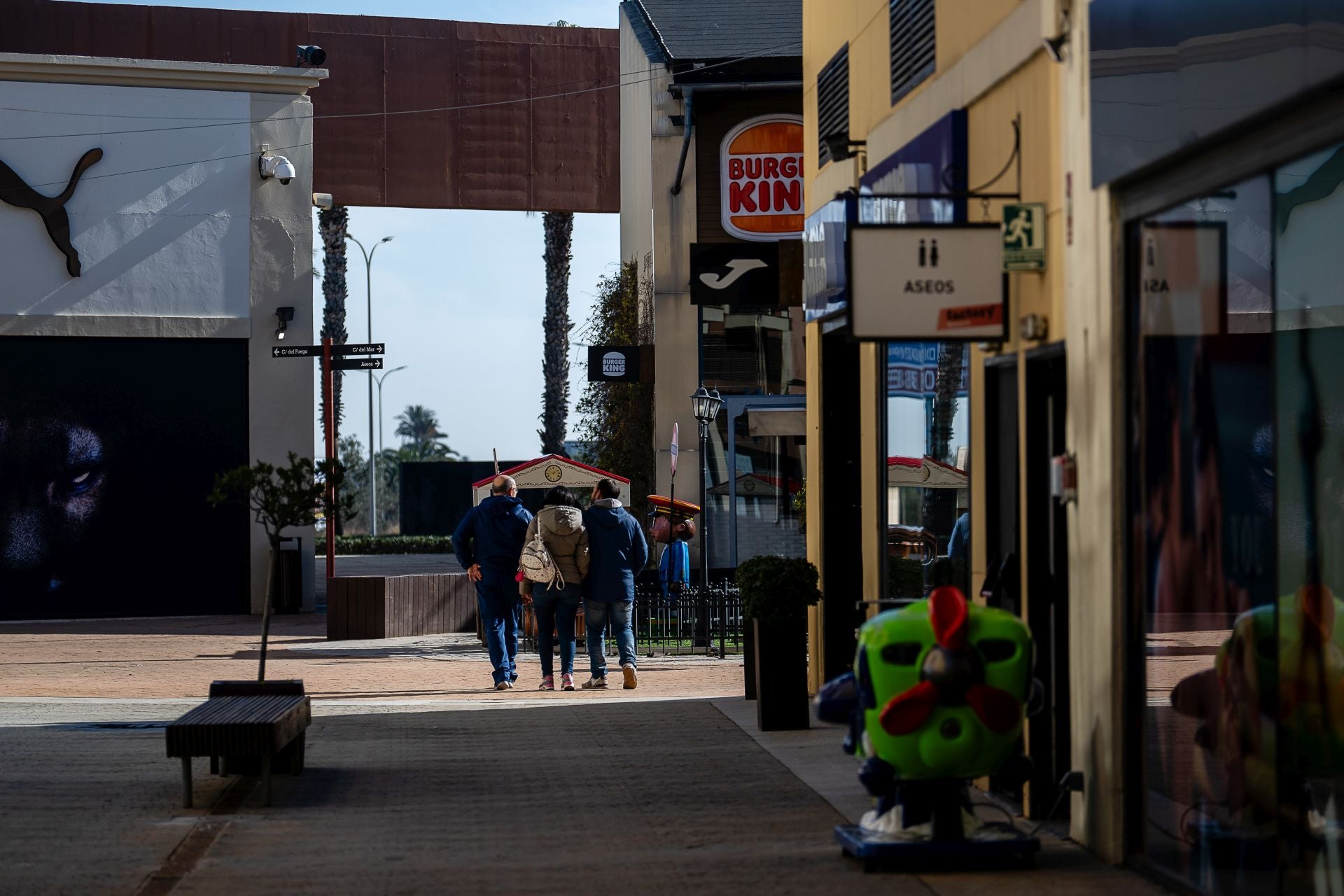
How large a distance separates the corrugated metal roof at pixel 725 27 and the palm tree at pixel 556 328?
959cm

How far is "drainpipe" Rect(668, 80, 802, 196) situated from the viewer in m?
23.7

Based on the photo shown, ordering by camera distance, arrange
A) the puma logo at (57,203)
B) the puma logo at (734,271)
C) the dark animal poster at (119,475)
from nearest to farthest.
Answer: the puma logo at (734,271) → the puma logo at (57,203) → the dark animal poster at (119,475)

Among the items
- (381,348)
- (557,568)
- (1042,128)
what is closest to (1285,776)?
(1042,128)

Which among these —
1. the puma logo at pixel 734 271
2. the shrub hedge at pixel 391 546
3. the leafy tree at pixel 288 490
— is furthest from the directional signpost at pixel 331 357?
the shrub hedge at pixel 391 546

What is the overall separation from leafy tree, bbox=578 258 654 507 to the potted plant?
15335 mm

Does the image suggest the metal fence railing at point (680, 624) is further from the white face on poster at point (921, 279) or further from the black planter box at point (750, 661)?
the white face on poster at point (921, 279)

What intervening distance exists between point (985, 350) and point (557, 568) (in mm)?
6100

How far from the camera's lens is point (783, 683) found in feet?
34.2

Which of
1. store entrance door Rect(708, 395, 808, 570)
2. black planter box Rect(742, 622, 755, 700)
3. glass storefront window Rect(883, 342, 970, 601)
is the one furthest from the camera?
store entrance door Rect(708, 395, 808, 570)

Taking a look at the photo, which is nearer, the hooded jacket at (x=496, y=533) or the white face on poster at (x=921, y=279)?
the white face on poster at (x=921, y=279)

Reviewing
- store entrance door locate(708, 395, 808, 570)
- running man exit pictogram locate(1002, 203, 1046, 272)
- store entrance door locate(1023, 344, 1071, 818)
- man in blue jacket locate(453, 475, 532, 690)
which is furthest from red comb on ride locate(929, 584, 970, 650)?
store entrance door locate(708, 395, 808, 570)

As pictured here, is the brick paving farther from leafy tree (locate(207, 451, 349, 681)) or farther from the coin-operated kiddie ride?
the coin-operated kiddie ride

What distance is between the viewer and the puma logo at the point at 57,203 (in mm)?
22047

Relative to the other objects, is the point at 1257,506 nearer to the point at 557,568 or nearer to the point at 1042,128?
the point at 1042,128
